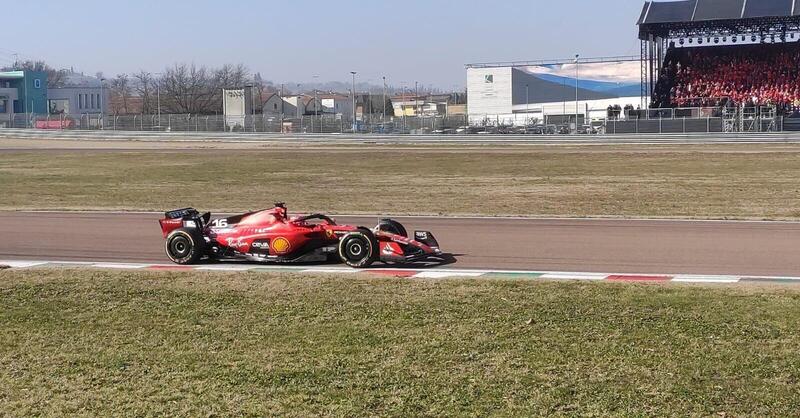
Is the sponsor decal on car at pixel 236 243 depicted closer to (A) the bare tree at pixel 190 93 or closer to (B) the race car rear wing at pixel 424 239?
(B) the race car rear wing at pixel 424 239

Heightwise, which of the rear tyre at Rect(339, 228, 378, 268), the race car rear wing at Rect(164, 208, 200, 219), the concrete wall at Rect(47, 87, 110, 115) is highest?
the concrete wall at Rect(47, 87, 110, 115)

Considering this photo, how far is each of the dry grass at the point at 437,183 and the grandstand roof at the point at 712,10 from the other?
2141 cm

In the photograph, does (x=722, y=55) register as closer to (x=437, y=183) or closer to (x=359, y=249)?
(x=437, y=183)

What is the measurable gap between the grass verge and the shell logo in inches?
65.5

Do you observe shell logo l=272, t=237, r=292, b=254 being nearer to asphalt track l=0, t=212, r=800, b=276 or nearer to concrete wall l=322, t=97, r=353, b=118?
asphalt track l=0, t=212, r=800, b=276

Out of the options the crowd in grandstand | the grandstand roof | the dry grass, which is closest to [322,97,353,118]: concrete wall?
the crowd in grandstand

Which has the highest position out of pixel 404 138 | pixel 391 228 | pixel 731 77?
pixel 731 77

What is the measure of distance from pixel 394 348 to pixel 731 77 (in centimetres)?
7258

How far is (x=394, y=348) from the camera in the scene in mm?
7258

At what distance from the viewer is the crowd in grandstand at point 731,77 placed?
70.2 meters

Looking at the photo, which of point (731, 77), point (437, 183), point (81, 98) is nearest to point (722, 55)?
point (731, 77)

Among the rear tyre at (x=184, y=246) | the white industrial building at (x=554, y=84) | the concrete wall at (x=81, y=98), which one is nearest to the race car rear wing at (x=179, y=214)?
the rear tyre at (x=184, y=246)

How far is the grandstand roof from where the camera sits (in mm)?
62500

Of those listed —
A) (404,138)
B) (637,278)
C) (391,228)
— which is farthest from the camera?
(404,138)
